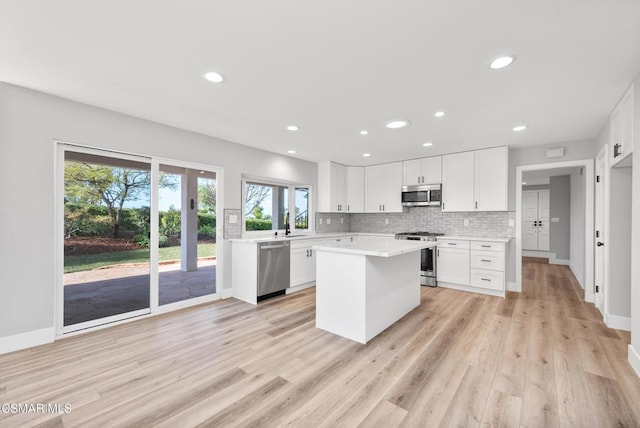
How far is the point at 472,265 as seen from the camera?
4.54 m

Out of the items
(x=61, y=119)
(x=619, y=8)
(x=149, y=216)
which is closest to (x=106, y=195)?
(x=149, y=216)

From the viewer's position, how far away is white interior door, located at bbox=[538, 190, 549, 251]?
7.77m

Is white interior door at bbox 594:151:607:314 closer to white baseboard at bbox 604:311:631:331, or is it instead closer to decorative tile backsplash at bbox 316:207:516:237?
white baseboard at bbox 604:311:631:331

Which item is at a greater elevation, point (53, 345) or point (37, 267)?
point (37, 267)

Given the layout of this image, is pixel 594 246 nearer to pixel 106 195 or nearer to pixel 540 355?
pixel 540 355

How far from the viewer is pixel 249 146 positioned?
177 inches

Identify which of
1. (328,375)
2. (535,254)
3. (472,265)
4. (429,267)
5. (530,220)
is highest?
(530,220)

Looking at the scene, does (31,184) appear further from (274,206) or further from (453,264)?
(453,264)

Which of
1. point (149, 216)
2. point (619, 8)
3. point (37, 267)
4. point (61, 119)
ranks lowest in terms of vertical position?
point (37, 267)

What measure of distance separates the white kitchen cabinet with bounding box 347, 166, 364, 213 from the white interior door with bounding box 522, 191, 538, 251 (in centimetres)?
546

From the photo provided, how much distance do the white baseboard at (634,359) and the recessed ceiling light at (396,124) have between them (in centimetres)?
290

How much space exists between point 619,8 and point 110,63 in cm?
331

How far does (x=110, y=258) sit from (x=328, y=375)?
2.82 m

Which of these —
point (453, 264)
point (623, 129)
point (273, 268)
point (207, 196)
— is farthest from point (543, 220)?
point (207, 196)
